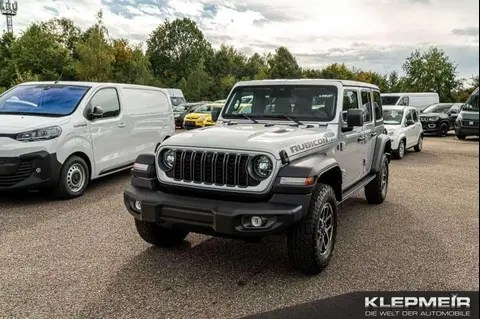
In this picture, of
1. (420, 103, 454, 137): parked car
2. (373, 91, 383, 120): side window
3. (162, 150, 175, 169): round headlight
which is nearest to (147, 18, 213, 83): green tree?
(420, 103, 454, 137): parked car

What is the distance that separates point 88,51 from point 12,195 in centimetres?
2623

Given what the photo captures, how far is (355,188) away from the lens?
527 cm

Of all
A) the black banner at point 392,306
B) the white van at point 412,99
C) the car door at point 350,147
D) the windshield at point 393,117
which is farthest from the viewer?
the white van at point 412,99

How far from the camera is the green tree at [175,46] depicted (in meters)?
64.4

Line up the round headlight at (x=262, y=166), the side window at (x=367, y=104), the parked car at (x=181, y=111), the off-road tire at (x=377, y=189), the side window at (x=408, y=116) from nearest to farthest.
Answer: the round headlight at (x=262, y=166)
the side window at (x=367, y=104)
the off-road tire at (x=377, y=189)
the side window at (x=408, y=116)
the parked car at (x=181, y=111)

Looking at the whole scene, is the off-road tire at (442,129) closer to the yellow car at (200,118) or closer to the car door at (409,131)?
the car door at (409,131)

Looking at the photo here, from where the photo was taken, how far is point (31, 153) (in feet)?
19.7

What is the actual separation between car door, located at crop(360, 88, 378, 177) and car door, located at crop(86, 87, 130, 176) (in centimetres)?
445

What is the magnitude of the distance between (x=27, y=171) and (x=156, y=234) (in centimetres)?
286

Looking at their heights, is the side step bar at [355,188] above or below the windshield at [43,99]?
below

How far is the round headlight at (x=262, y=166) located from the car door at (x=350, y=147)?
54.1 inches

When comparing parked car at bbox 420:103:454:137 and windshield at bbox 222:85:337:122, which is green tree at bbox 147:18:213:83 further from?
windshield at bbox 222:85:337:122

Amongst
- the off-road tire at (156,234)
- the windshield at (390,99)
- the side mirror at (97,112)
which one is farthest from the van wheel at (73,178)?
the windshield at (390,99)

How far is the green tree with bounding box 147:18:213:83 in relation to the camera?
64.4 m
